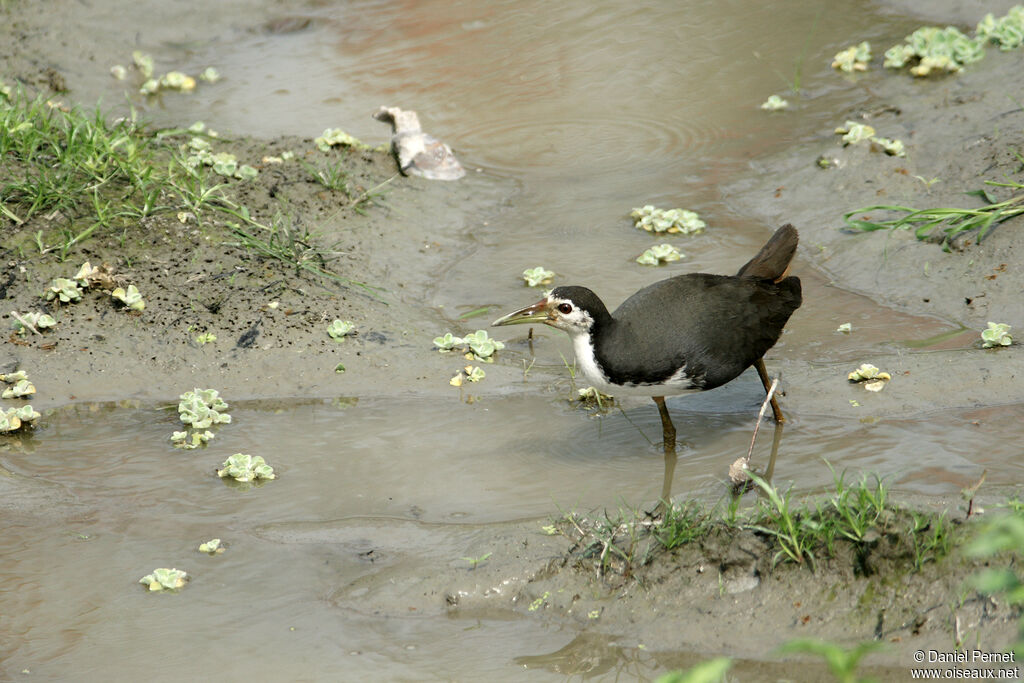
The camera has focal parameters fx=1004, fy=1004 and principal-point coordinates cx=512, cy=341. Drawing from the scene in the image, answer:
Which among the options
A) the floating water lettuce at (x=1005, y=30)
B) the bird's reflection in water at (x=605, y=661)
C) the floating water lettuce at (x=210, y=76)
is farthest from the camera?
the floating water lettuce at (x=210, y=76)

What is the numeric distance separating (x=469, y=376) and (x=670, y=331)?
1388 millimetres

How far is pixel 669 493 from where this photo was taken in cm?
467

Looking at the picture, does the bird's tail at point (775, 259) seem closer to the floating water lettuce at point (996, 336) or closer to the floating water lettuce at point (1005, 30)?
the floating water lettuce at point (996, 336)

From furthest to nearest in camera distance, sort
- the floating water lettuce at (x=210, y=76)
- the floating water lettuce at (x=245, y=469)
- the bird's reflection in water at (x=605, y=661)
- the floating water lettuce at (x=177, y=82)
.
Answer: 1. the floating water lettuce at (x=210, y=76)
2. the floating water lettuce at (x=177, y=82)
3. the floating water lettuce at (x=245, y=469)
4. the bird's reflection in water at (x=605, y=661)

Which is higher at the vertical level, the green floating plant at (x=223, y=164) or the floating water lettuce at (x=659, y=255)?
the green floating plant at (x=223, y=164)

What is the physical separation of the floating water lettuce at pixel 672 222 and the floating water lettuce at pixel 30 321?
3.91m

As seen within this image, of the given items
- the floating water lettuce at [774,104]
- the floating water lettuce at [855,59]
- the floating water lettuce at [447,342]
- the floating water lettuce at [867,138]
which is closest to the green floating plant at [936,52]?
the floating water lettuce at [855,59]

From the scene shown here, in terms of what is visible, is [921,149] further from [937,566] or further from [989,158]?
[937,566]

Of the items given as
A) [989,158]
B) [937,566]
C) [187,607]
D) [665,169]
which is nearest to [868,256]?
[989,158]

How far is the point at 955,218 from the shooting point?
6.30 m

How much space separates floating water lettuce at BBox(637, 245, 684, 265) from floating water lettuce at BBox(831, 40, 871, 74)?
3406mm

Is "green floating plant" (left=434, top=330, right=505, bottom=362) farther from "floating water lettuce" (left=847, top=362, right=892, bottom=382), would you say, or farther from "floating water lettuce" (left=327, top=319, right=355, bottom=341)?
"floating water lettuce" (left=847, top=362, right=892, bottom=382)

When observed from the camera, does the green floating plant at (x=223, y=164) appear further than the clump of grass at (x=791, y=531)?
Yes

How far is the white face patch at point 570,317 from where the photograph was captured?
4871mm
